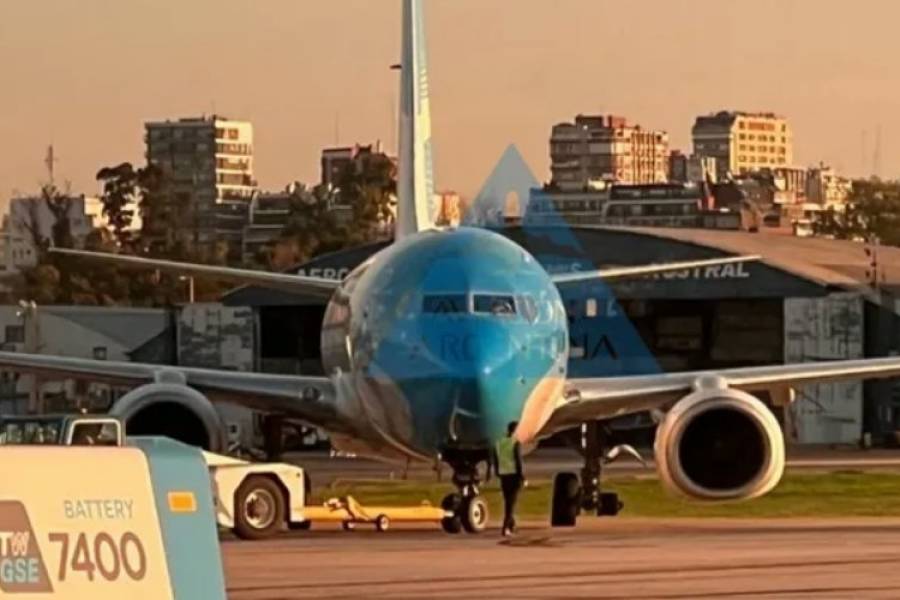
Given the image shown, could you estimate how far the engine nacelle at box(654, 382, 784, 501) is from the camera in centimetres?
3259

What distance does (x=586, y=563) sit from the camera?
955 inches

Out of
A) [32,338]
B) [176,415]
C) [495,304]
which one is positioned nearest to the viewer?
[495,304]

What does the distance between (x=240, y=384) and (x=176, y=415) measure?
143cm

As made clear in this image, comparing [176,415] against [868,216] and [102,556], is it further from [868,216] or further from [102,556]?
[868,216]

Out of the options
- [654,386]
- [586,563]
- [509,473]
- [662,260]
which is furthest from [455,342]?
[662,260]

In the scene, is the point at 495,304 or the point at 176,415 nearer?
the point at 495,304

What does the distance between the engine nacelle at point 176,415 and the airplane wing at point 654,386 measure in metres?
4.19

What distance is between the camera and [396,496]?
130ft

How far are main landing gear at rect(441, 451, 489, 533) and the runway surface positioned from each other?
279mm

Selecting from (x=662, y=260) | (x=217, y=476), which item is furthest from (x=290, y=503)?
(x=662, y=260)

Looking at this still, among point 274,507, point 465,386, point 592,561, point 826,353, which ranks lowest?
point 826,353

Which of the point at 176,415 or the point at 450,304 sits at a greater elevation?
the point at 450,304

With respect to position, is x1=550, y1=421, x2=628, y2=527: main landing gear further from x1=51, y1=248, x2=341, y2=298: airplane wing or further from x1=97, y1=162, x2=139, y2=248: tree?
x1=97, y1=162, x2=139, y2=248: tree

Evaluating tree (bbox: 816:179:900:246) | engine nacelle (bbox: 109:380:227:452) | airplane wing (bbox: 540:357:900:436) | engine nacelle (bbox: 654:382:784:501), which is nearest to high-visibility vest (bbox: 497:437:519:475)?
engine nacelle (bbox: 654:382:784:501)
